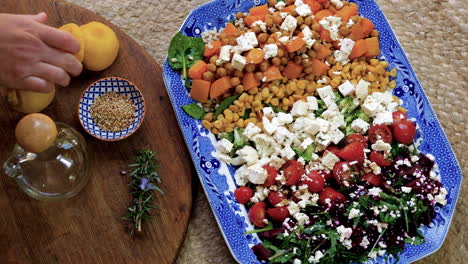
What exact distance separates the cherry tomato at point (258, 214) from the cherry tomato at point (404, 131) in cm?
61

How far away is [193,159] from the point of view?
2.05 metres

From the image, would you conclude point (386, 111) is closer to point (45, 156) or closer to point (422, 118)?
point (422, 118)

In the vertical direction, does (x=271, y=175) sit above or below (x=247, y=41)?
below

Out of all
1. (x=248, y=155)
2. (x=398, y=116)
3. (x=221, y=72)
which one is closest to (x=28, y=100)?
(x=221, y=72)

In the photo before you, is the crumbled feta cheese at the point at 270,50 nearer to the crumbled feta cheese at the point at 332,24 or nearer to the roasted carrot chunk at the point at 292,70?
the roasted carrot chunk at the point at 292,70

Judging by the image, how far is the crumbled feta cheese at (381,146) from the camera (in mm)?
2078

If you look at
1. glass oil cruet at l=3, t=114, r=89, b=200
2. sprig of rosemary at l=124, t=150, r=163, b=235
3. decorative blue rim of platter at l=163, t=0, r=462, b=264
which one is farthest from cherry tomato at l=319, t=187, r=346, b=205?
glass oil cruet at l=3, t=114, r=89, b=200

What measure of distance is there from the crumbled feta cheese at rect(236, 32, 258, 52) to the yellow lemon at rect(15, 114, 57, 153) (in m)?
0.76

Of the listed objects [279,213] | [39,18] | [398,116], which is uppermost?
[39,18]

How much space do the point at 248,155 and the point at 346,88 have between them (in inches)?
19.5

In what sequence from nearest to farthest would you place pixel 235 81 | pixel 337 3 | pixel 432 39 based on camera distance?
pixel 235 81 < pixel 337 3 < pixel 432 39

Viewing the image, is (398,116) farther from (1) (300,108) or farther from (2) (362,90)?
(1) (300,108)

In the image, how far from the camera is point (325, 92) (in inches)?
85.9

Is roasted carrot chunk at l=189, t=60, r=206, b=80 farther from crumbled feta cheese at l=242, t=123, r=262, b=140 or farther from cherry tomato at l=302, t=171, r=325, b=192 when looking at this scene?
cherry tomato at l=302, t=171, r=325, b=192
